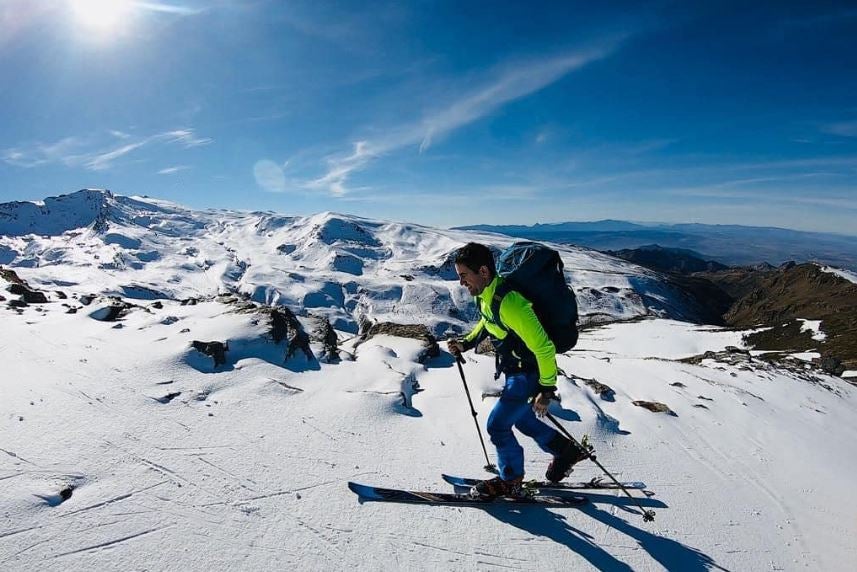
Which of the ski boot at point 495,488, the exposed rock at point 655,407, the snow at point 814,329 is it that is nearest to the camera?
the ski boot at point 495,488

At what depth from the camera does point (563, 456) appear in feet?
21.3

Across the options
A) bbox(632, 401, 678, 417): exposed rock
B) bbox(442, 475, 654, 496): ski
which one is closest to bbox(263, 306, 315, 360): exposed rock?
bbox(442, 475, 654, 496): ski

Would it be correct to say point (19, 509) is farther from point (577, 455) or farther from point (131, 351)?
point (577, 455)

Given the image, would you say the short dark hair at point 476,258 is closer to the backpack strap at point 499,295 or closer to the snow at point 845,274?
the backpack strap at point 499,295

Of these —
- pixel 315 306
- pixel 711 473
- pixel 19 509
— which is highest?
pixel 19 509

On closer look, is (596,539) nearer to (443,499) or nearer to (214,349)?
(443,499)

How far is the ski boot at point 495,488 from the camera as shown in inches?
235

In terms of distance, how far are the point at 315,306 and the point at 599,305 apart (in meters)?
101

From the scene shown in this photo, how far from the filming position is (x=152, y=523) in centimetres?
469

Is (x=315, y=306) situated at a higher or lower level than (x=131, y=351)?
lower

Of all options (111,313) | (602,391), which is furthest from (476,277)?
(111,313)

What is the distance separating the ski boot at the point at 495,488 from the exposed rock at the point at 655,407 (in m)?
6.79

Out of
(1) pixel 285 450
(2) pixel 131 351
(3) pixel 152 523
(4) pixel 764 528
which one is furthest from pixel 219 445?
(4) pixel 764 528

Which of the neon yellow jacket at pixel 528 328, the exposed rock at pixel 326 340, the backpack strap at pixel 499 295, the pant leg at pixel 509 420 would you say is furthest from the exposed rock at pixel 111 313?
the neon yellow jacket at pixel 528 328
